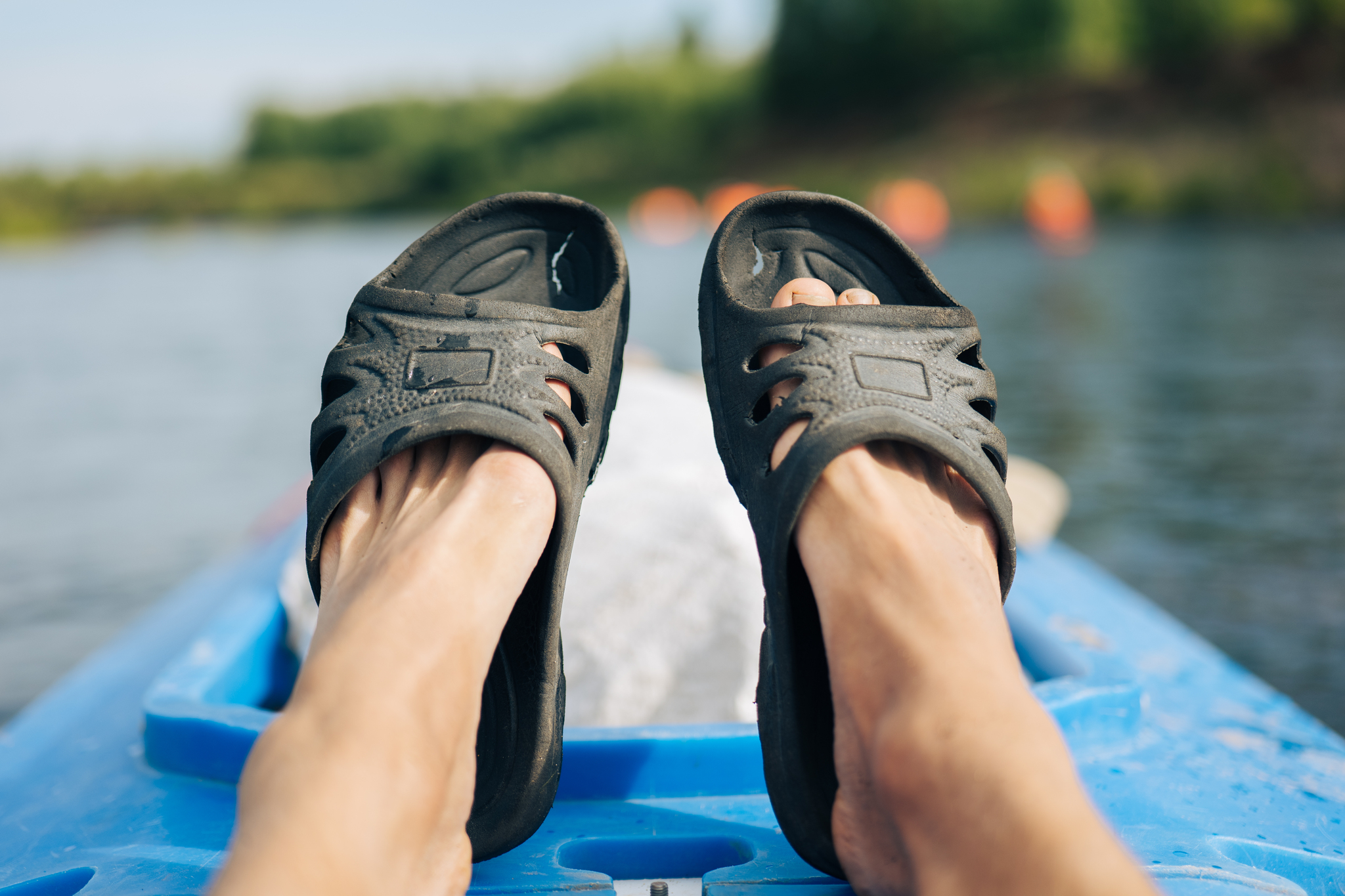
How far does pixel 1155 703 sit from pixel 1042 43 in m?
46.0

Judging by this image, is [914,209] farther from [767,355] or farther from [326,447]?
[326,447]

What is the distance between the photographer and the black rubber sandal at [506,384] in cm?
110

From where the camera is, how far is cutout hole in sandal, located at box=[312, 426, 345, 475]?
1.18m

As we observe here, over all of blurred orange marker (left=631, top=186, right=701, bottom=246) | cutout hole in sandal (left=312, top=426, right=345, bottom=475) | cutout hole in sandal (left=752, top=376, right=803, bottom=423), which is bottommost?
cutout hole in sandal (left=312, top=426, right=345, bottom=475)

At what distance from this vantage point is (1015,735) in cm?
84

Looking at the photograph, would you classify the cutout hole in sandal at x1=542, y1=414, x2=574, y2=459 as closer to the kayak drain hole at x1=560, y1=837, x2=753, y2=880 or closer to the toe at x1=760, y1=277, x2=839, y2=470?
the toe at x1=760, y1=277, x2=839, y2=470

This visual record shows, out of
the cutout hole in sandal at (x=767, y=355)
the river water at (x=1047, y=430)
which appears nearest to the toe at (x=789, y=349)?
the cutout hole in sandal at (x=767, y=355)

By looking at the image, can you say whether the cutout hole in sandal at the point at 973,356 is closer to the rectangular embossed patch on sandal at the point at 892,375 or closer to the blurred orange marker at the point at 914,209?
the rectangular embossed patch on sandal at the point at 892,375

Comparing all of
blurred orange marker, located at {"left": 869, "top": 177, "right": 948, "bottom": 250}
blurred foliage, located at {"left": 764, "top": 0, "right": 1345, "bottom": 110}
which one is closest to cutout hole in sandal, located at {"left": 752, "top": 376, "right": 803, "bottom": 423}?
blurred orange marker, located at {"left": 869, "top": 177, "right": 948, "bottom": 250}

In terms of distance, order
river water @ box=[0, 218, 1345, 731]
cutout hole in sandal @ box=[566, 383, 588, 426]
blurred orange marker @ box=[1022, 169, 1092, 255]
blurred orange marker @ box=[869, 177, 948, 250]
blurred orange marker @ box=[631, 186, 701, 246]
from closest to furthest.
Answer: cutout hole in sandal @ box=[566, 383, 588, 426] < river water @ box=[0, 218, 1345, 731] < blurred orange marker @ box=[1022, 169, 1092, 255] < blurred orange marker @ box=[869, 177, 948, 250] < blurred orange marker @ box=[631, 186, 701, 246]

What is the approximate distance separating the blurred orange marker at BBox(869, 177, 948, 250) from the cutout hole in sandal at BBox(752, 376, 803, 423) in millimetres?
17898

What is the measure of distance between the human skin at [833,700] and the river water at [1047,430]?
7.01 feet

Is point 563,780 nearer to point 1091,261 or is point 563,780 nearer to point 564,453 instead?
point 564,453

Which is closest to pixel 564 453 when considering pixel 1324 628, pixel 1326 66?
pixel 1324 628
